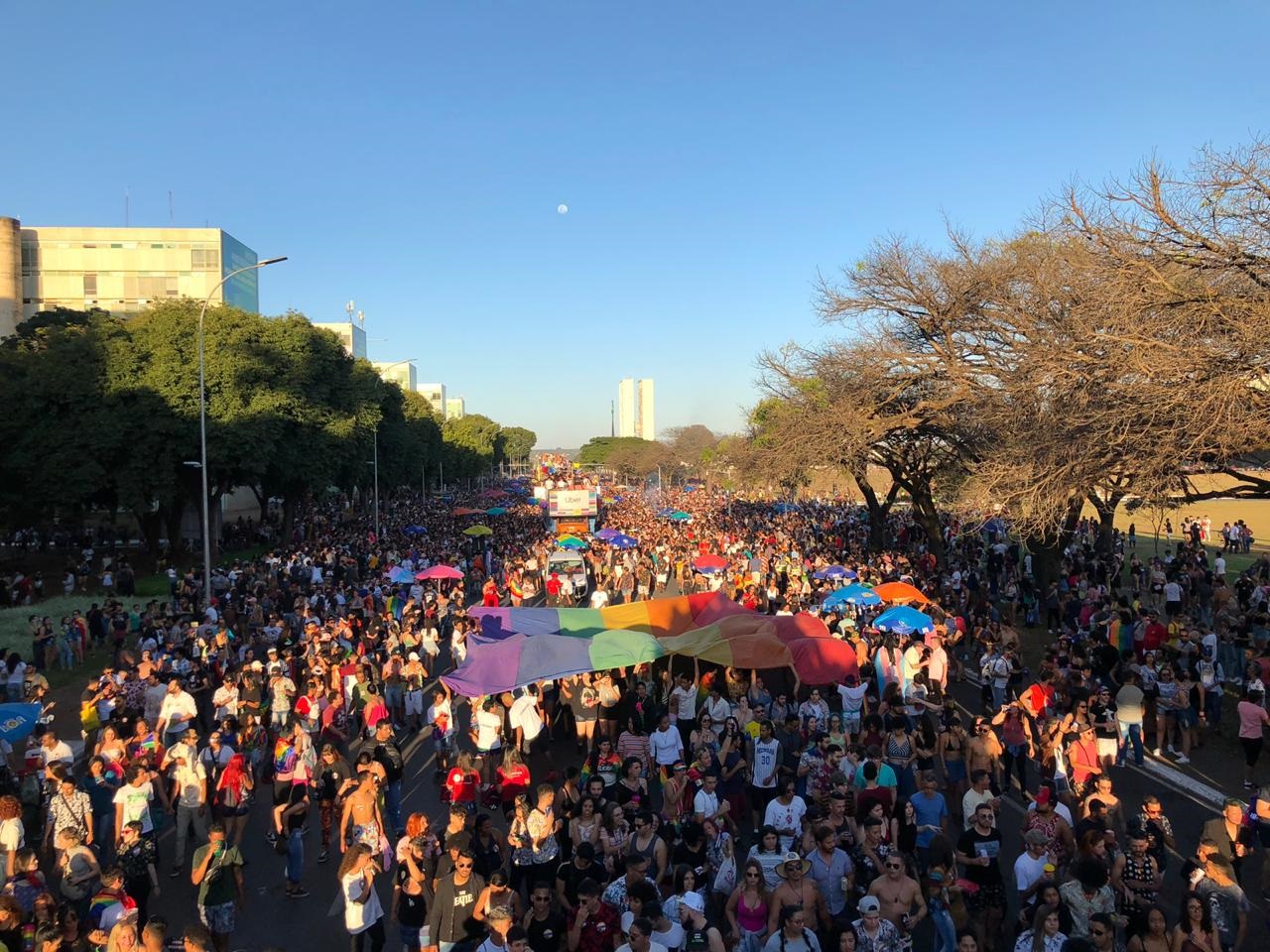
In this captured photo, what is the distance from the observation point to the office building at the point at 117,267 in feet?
211

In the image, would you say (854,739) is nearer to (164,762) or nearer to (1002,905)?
(1002,905)

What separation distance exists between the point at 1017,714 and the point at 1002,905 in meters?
3.96

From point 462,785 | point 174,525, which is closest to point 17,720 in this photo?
point 462,785

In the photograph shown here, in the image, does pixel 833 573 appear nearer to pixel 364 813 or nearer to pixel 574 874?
pixel 364 813

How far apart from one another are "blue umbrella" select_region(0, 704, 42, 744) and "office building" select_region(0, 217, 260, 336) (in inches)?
2357

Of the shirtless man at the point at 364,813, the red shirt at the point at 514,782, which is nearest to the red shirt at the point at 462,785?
the red shirt at the point at 514,782

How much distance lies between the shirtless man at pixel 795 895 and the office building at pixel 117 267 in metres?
67.1

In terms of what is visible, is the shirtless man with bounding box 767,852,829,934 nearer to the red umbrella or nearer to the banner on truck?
the red umbrella

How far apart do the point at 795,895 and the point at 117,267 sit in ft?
242

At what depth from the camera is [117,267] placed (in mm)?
65250

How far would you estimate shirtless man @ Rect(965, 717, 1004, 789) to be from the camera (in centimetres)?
880

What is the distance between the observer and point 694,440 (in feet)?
422

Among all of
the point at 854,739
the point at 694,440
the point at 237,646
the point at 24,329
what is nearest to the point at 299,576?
the point at 237,646

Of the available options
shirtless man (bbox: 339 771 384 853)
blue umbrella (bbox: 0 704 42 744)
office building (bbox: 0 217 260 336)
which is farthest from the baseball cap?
office building (bbox: 0 217 260 336)
